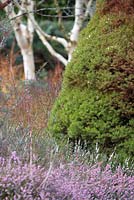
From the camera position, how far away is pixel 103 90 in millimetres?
4691

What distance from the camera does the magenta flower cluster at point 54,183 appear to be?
312cm

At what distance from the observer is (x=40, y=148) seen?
3.98 m

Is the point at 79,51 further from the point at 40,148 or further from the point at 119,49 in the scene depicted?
the point at 40,148

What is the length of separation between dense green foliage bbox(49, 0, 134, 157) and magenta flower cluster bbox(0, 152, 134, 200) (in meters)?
1.00

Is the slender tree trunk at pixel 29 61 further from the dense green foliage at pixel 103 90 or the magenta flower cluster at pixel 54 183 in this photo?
the magenta flower cluster at pixel 54 183

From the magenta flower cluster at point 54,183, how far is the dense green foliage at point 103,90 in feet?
3.28

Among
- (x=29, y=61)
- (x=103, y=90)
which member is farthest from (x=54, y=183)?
(x=29, y=61)

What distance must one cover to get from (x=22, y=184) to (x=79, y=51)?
2100mm

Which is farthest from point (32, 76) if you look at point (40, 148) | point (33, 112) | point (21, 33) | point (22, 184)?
point (22, 184)

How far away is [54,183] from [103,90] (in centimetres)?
164

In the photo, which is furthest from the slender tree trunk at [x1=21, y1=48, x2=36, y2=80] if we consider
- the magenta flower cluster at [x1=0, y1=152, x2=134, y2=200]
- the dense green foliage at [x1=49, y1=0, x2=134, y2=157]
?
the magenta flower cluster at [x1=0, y1=152, x2=134, y2=200]

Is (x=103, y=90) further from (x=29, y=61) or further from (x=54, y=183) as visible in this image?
(x=29, y=61)

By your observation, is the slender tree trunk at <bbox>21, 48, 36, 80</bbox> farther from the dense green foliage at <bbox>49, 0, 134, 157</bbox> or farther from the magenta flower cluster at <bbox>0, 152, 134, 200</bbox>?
the magenta flower cluster at <bbox>0, 152, 134, 200</bbox>

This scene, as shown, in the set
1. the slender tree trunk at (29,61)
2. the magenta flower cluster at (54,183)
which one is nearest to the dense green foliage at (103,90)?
the magenta flower cluster at (54,183)
